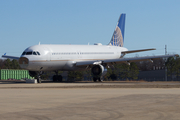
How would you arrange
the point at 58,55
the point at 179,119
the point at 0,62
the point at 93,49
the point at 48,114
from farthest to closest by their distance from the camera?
the point at 0,62, the point at 93,49, the point at 58,55, the point at 48,114, the point at 179,119

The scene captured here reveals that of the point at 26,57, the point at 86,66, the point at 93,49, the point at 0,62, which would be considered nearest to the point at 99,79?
the point at 86,66

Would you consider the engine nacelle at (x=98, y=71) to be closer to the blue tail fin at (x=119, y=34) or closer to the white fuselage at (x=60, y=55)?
the white fuselage at (x=60, y=55)

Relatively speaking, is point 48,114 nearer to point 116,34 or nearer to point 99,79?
point 99,79

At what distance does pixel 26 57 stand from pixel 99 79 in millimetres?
11297

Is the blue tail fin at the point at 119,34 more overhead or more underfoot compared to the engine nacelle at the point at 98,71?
more overhead

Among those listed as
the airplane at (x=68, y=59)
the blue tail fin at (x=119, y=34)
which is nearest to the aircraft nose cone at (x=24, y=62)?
the airplane at (x=68, y=59)

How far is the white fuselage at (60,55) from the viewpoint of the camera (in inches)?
1533

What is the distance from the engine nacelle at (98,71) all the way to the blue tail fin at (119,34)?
13.2 m

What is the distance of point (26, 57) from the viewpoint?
38.4 metres

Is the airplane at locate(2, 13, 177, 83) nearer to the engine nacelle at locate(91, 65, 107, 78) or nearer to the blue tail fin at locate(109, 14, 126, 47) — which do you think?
the engine nacelle at locate(91, 65, 107, 78)

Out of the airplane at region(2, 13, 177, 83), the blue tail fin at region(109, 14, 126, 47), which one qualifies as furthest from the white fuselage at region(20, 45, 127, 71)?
the blue tail fin at region(109, 14, 126, 47)

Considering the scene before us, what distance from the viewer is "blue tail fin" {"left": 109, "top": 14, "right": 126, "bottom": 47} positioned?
5548cm

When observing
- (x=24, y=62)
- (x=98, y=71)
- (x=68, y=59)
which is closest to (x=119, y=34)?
(x=98, y=71)

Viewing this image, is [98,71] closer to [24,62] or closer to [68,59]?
[68,59]
